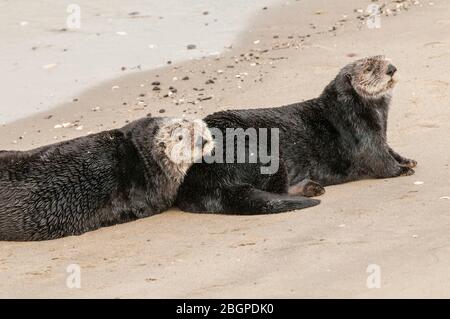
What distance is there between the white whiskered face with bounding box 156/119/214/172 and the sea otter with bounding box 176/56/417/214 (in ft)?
0.33

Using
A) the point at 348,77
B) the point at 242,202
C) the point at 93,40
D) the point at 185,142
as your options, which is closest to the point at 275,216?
the point at 242,202

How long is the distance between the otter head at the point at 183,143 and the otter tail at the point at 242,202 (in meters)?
0.26

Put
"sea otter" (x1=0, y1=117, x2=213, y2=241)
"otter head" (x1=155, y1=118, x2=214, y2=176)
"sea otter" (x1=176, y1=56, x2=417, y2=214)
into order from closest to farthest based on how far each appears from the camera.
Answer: "sea otter" (x1=0, y1=117, x2=213, y2=241), "sea otter" (x1=176, y1=56, x2=417, y2=214), "otter head" (x1=155, y1=118, x2=214, y2=176)

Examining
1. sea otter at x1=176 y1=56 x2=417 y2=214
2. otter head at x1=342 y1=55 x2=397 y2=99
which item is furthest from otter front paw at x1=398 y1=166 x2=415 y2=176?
otter head at x1=342 y1=55 x2=397 y2=99

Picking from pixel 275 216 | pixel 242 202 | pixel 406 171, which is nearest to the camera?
pixel 275 216

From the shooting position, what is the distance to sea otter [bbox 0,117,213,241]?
6863 mm

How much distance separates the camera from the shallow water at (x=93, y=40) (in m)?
11.1

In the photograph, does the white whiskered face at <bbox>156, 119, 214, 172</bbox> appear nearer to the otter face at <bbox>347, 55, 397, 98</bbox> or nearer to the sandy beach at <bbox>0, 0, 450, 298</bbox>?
the sandy beach at <bbox>0, 0, 450, 298</bbox>

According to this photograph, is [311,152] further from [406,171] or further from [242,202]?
[242,202]

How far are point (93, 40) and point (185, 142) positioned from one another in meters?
5.70

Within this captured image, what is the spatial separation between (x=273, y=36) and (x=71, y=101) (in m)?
2.94

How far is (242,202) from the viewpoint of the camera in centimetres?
704
